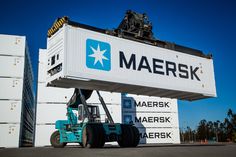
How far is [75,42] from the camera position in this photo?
38.5 ft

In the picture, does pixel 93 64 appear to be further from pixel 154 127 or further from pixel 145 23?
pixel 154 127

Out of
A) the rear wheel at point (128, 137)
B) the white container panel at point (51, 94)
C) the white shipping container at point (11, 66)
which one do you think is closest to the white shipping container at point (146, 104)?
the white container panel at point (51, 94)

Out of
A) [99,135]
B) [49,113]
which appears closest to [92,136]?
[99,135]

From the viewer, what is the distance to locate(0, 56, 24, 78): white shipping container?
16.2m

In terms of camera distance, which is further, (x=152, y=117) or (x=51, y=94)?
(x=152, y=117)

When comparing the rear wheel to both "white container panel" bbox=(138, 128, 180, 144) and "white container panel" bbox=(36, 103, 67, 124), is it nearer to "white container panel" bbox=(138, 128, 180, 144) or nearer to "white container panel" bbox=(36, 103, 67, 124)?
"white container panel" bbox=(36, 103, 67, 124)

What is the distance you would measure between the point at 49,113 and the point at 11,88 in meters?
3.97

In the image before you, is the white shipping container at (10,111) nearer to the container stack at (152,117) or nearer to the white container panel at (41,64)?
the white container panel at (41,64)

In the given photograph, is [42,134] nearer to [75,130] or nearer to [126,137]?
[75,130]

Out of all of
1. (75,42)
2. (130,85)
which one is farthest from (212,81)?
(75,42)

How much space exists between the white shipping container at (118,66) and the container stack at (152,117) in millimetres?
8437

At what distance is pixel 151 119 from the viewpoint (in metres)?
23.8

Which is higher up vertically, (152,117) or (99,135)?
(152,117)

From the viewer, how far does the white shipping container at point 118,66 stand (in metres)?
11.6
